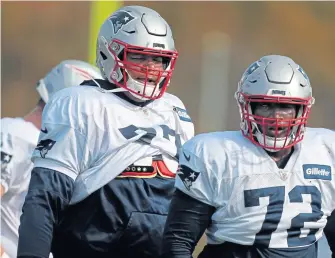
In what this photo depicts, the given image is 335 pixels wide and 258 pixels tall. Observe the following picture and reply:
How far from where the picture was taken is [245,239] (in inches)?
157

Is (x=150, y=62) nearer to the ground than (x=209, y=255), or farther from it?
farther from it

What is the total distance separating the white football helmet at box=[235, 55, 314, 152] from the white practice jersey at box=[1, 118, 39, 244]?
6.40 feet

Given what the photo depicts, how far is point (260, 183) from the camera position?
402 cm

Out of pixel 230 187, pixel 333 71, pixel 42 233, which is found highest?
pixel 230 187

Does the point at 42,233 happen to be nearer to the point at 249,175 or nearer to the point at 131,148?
the point at 131,148

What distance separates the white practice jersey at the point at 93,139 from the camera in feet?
14.3

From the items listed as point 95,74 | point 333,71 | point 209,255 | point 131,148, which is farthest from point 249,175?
point 333,71

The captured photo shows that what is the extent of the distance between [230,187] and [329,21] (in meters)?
18.0

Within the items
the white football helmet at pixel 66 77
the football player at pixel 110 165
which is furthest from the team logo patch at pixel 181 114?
the white football helmet at pixel 66 77

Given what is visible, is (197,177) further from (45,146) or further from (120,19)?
(120,19)

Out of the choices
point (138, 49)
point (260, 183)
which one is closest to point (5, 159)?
A: point (138, 49)

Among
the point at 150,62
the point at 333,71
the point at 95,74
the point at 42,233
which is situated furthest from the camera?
the point at 333,71

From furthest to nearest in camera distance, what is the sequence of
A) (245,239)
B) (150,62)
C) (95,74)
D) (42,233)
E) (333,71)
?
(333,71), (95,74), (150,62), (42,233), (245,239)

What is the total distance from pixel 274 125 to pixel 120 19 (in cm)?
95
